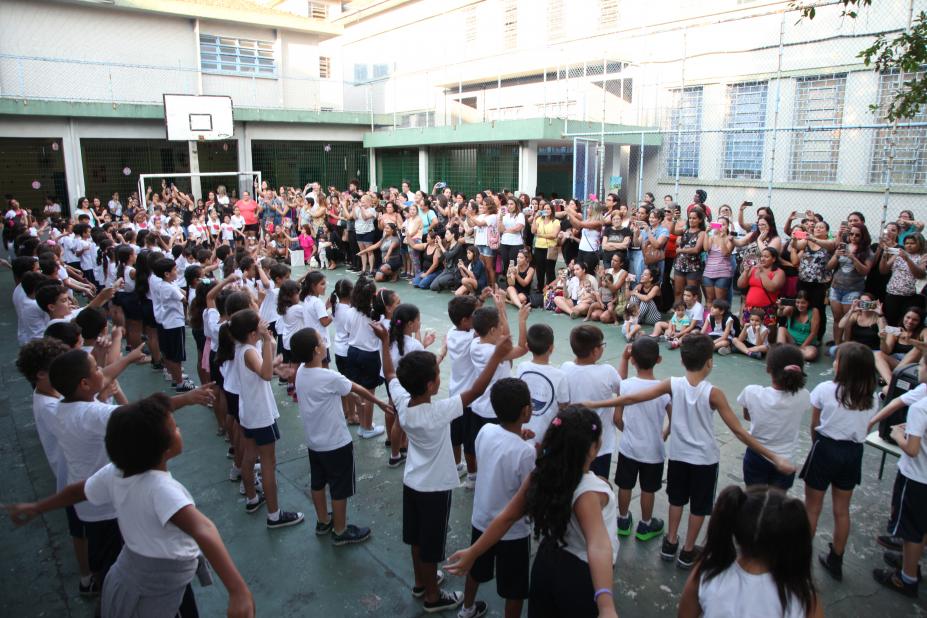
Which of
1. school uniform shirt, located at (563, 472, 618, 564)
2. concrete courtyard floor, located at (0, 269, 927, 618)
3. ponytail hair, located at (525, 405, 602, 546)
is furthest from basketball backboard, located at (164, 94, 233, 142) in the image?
school uniform shirt, located at (563, 472, 618, 564)

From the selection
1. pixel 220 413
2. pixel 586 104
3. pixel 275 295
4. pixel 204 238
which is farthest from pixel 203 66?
pixel 220 413

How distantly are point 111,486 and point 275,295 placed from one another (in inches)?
164

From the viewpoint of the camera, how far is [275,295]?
6391 mm

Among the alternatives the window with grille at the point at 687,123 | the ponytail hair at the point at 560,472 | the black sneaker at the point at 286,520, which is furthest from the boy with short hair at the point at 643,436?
the window with grille at the point at 687,123

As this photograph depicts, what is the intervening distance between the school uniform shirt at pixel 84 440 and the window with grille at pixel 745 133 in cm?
1309

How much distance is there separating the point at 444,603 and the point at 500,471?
3.29 ft

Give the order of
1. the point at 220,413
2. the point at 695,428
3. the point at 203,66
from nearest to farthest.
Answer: the point at 695,428, the point at 220,413, the point at 203,66

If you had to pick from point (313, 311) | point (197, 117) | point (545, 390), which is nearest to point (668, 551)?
point (545, 390)

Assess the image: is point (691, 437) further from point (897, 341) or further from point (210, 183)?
point (210, 183)

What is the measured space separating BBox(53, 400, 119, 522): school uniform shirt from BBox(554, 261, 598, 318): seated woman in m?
7.07

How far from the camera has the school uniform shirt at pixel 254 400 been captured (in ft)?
12.9

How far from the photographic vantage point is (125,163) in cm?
2091

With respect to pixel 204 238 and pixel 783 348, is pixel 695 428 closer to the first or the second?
pixel 783 348

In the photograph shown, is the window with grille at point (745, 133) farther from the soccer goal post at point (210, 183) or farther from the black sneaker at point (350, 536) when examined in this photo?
the soccer goal post at point (210, 183)
